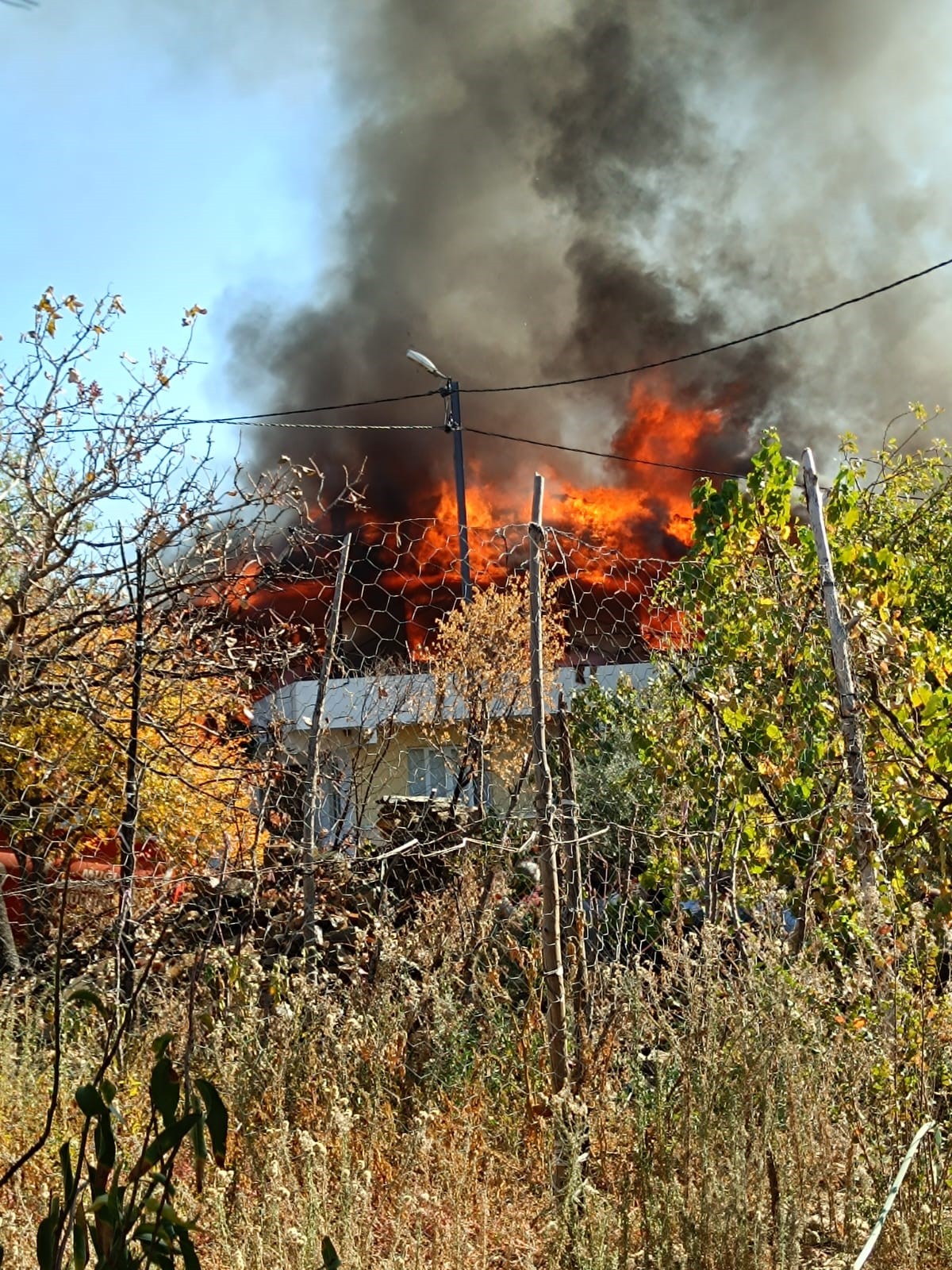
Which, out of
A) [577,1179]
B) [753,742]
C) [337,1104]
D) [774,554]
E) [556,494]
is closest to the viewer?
[577,1179]

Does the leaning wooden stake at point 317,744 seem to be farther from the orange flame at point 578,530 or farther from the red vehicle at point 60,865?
the red vehicle at point 60,865

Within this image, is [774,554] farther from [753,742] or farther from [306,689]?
[306,689]

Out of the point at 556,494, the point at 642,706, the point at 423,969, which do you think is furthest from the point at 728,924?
the point at 556,494

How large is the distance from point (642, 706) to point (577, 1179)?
6.67 m

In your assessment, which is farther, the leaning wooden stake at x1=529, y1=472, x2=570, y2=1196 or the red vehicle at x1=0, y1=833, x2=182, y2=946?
the red vehicle at x1=0, y1=833, x2=182, y2=946

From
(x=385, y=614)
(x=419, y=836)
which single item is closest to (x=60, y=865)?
(x=419, y=836)

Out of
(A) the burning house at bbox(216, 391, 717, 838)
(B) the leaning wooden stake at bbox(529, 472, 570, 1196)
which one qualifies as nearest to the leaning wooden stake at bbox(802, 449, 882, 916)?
(A) the burning house at bbox(216, 391, 717, 838)

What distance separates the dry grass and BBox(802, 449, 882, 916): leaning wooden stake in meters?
0.47

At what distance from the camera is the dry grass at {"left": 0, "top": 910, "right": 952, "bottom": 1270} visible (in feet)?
9.50

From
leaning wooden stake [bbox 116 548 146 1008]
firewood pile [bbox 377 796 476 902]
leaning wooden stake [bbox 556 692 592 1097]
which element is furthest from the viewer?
firewood pile [bbox 377 796 476 902]

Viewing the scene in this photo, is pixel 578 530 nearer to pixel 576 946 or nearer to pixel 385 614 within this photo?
pixel 385 614

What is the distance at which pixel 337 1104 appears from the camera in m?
3.49

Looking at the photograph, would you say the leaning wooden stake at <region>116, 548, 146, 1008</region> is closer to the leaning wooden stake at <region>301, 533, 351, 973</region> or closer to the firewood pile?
the leaning wooden stake at <region>301, 533, 351, 973</region>

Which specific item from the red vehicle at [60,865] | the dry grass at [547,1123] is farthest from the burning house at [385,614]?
the red vehicle at [60,865]
